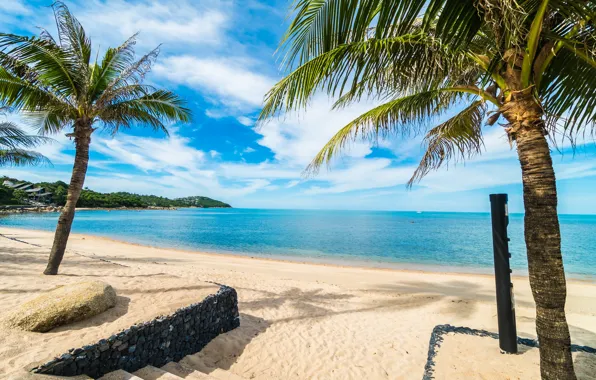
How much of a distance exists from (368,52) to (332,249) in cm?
2309

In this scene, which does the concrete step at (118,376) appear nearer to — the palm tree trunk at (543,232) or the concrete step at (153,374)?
the concrete step at (153,374)

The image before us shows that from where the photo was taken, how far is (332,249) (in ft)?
81.5

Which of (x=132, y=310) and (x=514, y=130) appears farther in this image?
(x=132, y=310)

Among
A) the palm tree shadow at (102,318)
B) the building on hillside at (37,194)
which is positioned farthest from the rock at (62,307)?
the building on hillside at (37,194)

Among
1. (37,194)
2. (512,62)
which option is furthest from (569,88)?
(37,194)

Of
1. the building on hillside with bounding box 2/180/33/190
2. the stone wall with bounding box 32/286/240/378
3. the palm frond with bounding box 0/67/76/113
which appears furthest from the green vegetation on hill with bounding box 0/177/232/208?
the stone wall with bounding box 32/286/240/378

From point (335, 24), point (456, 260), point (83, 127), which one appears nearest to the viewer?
point (335, 24)

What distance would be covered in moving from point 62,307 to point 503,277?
246 inches

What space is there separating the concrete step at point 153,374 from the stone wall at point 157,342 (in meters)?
0.11

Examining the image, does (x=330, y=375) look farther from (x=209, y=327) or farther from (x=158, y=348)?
(x=158, y=348)

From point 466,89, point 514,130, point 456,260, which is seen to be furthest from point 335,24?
point 456,260

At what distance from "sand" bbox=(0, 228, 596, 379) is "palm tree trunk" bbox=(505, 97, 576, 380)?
3.72 feet

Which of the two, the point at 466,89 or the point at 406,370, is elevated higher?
the point at 466,89

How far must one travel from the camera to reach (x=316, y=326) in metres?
6.11
